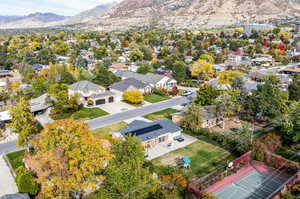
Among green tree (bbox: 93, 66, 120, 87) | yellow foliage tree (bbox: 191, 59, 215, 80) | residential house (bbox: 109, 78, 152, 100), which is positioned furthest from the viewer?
yellow foliage tree (bbox: 191, 59, 215, 80)

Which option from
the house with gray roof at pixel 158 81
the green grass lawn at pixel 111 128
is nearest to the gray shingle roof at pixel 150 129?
the green grass lawn at pixel 111 128

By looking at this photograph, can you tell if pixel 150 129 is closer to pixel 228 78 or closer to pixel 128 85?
pixel 128 85

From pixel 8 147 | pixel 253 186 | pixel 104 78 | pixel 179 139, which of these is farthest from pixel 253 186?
pixel 104 78

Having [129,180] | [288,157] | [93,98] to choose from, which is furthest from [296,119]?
[93,98]

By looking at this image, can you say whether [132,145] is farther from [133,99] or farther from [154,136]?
[133,99]

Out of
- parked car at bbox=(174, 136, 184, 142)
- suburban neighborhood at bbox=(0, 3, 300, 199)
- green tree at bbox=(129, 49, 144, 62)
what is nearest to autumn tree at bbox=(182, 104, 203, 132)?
suburban neighborhood at bbox=(0, 3, 300, 199)

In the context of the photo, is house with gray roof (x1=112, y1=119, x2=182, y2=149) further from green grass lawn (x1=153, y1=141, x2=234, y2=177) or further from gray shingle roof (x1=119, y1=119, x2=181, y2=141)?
→ green grass lawn (x1=153, y1=141, x2=234, y2=177)
